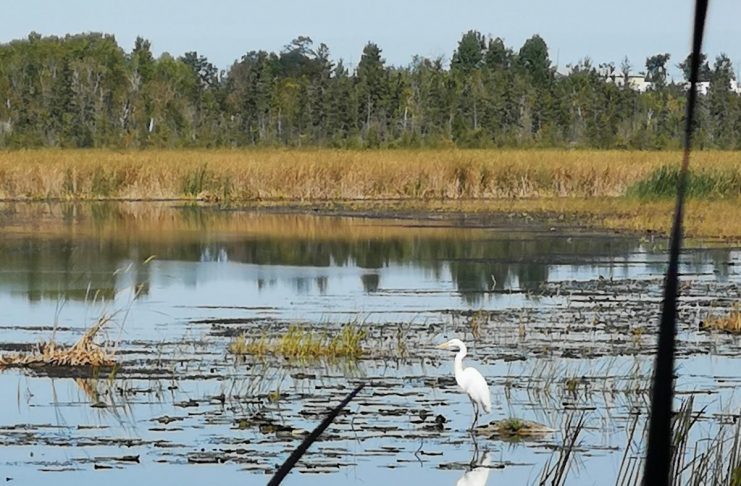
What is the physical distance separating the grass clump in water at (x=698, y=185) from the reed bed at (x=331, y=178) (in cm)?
385

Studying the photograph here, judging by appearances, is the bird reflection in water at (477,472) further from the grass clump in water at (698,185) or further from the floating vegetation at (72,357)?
the grass clump in water at (698,185)

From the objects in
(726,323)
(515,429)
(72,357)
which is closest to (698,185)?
(726,323)

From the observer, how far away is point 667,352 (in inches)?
19.2

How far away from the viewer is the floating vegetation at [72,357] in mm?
9656

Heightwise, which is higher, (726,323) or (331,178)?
(331,178)

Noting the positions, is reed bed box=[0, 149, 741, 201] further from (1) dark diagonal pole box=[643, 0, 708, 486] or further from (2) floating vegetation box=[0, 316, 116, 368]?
(1) dark diagonal pole box=[643, 0, 708, 486]

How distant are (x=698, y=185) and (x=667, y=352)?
2626cm

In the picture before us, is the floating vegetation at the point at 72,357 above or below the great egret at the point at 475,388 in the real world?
below

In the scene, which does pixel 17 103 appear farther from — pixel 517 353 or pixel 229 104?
pixel 517 353

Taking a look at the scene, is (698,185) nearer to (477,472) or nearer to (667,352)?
(477,472)

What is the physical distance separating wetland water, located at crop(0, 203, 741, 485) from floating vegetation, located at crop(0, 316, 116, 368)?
0.16 m

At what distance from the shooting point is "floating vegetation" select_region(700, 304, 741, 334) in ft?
37.3

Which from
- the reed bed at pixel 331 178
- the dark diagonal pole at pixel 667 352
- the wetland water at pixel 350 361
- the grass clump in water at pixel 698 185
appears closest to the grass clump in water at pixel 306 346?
the wetland water at pixel 350 361

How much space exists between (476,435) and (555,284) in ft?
26.1
